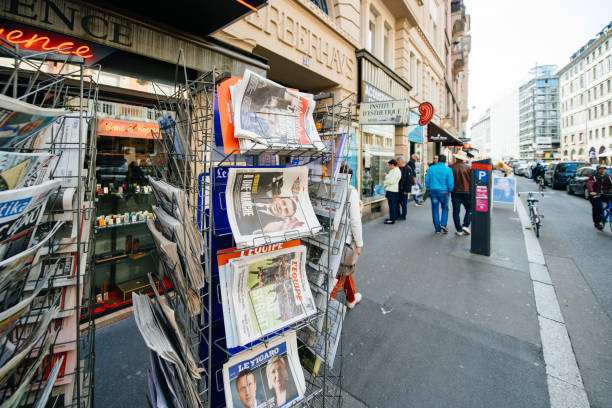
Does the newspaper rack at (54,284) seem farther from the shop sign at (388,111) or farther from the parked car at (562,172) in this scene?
the parked car at (562,172)

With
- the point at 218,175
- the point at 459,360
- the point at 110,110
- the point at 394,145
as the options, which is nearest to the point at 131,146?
the point at 110,110

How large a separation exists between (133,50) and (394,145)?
10.5 meters

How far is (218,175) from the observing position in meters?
1.58

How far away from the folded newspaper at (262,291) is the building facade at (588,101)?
A: 56137mm

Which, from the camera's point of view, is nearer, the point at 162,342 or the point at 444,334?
the point at 162,342

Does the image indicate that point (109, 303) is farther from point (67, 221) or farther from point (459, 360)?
point (459, 360)

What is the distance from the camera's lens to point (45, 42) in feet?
9.03

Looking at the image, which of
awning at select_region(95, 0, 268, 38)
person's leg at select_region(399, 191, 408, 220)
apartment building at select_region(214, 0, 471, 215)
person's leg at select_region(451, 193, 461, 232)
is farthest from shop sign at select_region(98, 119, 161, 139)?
person's leg at select_region(399, 191, 408, 220)

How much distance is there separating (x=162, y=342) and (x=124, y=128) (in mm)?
3106

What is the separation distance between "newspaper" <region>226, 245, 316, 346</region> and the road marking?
2.17 m

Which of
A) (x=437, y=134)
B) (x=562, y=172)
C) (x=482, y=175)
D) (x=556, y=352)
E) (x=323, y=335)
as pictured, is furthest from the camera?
(x=562, y=172)

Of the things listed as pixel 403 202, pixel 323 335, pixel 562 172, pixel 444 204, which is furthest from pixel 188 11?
pixel 562 172

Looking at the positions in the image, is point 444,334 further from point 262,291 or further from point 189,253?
point 189,253

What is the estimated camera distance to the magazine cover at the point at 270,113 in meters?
1.46
